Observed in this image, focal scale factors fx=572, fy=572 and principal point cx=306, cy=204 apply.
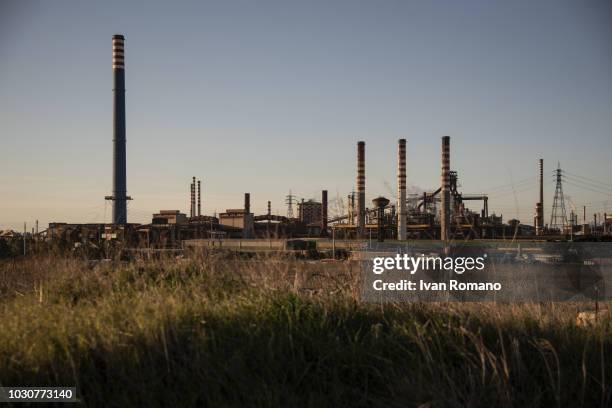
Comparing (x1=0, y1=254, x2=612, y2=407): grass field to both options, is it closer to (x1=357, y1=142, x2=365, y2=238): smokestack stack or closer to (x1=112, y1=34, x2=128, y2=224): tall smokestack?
(x1=112, y1=34, x2=128, y2=224): tall smokestack

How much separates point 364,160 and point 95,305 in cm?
3382

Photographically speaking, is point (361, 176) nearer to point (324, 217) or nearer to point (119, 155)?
point (324, 217)

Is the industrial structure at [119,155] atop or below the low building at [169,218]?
atop

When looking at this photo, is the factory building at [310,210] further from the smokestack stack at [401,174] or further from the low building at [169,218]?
the smokestack stack at [401,174]

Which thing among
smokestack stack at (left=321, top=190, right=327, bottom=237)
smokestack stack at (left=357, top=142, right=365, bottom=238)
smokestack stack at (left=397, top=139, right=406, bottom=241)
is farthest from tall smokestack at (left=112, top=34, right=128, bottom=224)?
smokestack stack at (left=397, top=139, right=406, bottom=241)

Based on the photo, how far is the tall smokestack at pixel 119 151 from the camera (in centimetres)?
2773

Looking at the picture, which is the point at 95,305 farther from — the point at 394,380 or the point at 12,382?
the point at 394,380

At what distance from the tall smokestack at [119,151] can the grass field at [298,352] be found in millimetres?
23683

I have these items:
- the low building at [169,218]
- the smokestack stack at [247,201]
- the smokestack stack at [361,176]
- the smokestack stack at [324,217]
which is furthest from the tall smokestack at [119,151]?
the smokestack stack at [247,201]

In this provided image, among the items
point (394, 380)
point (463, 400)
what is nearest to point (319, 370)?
point (394, 380)

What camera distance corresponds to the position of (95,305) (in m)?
5.08

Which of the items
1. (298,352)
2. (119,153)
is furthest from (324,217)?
(298,352)

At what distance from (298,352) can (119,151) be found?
2612cm

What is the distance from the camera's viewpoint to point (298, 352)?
3879 mm
